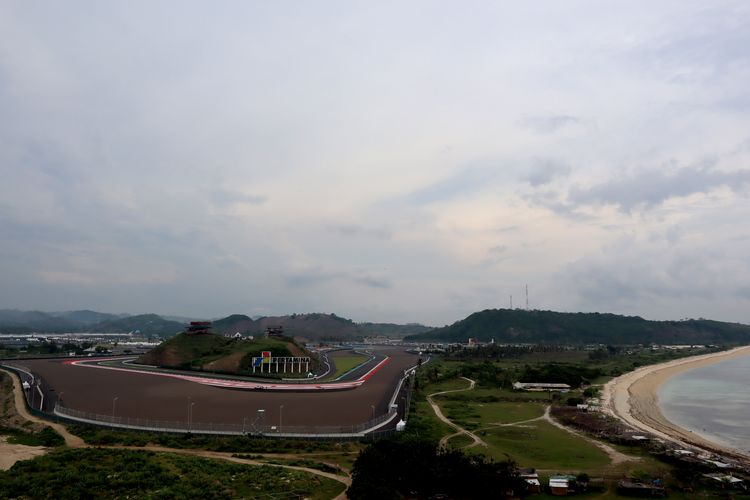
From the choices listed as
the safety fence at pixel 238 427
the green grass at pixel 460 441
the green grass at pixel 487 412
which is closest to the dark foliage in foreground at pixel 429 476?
the green grass at pixel 460 441

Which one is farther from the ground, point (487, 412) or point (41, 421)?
point (41, 421)

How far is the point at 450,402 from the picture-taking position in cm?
7694

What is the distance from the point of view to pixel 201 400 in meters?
73.1

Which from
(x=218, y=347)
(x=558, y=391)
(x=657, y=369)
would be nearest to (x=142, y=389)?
(x=218, y=347)

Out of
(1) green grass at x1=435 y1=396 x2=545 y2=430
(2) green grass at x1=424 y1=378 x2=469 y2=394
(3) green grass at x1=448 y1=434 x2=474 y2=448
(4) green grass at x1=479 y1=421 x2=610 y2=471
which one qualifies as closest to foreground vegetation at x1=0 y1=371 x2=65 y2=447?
(3) green grass at x1=448 y1=434 x2=474 y2=448

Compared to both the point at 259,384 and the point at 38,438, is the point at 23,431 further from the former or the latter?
the point at 259,384

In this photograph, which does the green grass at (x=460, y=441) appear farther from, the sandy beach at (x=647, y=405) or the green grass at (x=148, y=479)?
the sandy beach at (x=647, y=405)

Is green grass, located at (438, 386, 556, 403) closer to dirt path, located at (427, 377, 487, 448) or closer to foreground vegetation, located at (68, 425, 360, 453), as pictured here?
dirt path, located at (427, 377, 487, 448)

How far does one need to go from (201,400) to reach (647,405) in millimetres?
70860

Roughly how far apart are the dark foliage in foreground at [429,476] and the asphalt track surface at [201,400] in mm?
22101

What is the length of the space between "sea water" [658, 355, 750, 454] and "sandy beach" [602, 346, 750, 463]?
1.66 metres

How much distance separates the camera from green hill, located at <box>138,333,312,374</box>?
110 m

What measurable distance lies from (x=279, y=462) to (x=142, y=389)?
169 feet

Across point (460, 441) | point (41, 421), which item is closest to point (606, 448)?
point (460, 441)
